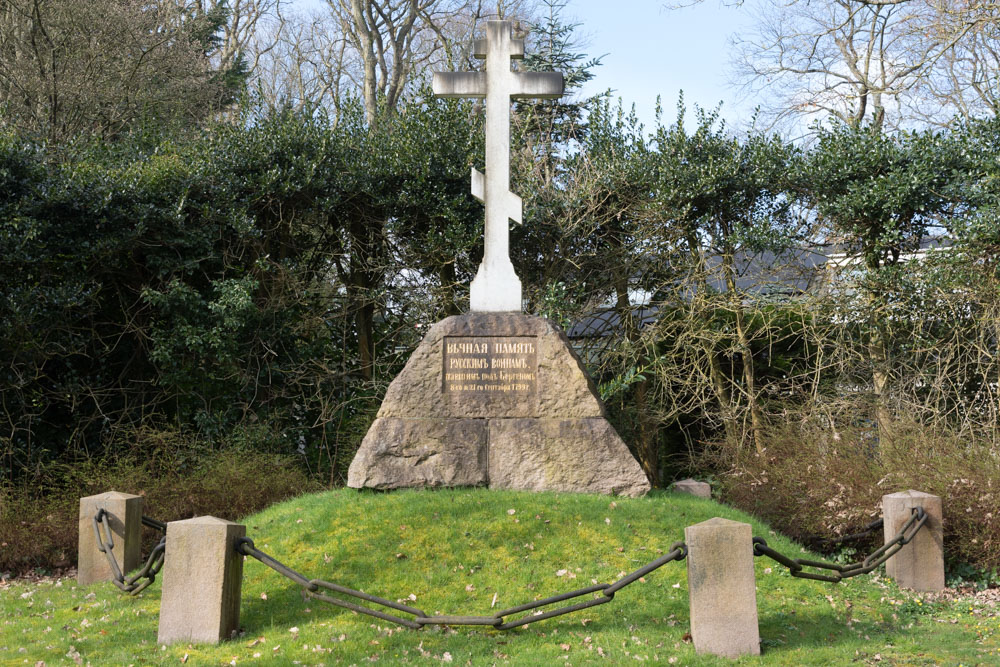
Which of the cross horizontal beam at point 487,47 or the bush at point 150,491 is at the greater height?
the cross horizontal beam at point 487,47

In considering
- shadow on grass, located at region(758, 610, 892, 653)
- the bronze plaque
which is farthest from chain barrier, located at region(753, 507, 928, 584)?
the bronze plaque

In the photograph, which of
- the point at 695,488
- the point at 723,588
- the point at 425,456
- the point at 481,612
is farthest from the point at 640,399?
the point at 723,588

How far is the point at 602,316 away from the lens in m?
12.6

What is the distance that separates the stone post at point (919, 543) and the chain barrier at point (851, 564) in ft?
0.19

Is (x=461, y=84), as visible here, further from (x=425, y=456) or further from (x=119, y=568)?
(x=119, y=568)

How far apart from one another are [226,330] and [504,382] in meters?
4.57

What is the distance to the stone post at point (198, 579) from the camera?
5336mm

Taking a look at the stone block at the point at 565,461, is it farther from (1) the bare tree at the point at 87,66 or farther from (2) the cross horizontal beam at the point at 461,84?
(1) the bare tree at the point at 87,66

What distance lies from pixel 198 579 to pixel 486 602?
1.99 m

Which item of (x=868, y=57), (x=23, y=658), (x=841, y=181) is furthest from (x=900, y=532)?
(x=868, y=57)

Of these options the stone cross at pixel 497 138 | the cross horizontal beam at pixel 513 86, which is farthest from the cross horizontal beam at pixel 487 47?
the cross horizontal beam at pixel 513 86

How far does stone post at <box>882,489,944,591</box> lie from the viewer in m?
7.05

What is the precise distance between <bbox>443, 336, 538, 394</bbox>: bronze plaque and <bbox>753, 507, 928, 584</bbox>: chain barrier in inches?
116

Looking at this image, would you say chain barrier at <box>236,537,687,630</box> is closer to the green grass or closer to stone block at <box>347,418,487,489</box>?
the green grass
